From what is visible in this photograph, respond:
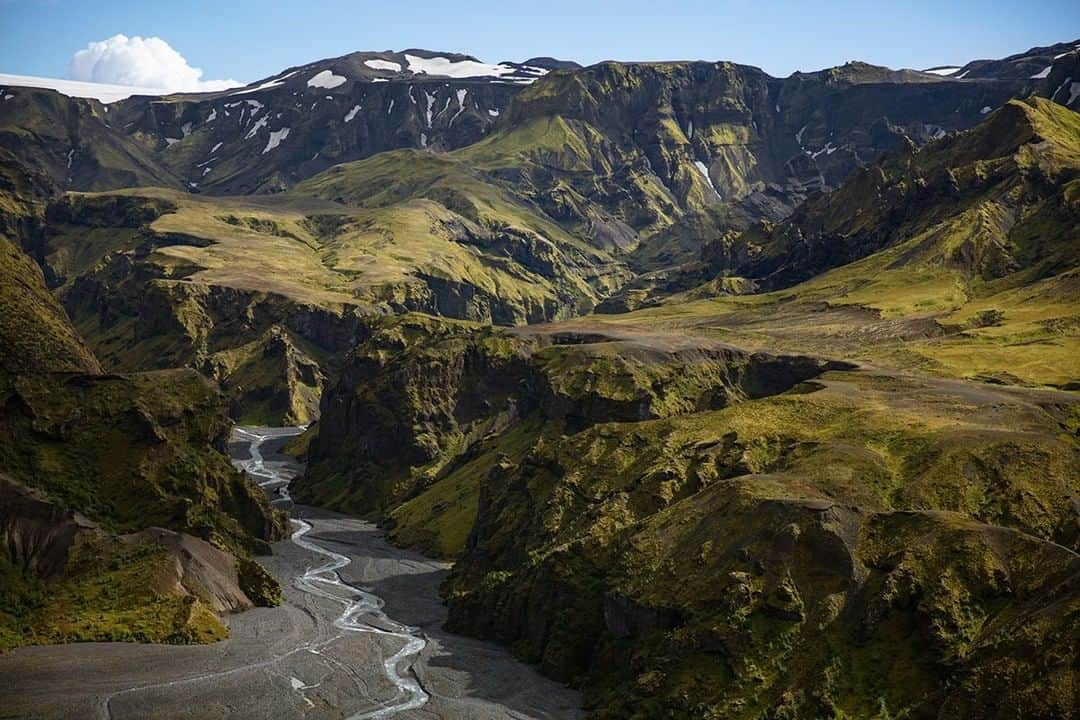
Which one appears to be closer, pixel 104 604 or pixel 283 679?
pixel 283 679

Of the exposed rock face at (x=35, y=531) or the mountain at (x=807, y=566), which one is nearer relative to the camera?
the mountain at (x=807, y=566)

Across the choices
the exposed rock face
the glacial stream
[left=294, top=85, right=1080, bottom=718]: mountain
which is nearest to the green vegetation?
the exposed rock face

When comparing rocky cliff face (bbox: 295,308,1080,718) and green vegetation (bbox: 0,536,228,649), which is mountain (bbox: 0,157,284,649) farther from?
rocky cliff face (bbox: 295,308,1080,718)

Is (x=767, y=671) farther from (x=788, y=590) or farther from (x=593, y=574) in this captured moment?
(x=593, y=574)

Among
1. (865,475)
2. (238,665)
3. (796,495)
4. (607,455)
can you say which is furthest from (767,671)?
(607,455)

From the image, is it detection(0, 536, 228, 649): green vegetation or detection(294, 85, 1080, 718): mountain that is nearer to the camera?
detection(294, 85, 1080, 718): mountain

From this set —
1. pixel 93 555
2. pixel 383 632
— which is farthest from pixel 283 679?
pixel 93 555

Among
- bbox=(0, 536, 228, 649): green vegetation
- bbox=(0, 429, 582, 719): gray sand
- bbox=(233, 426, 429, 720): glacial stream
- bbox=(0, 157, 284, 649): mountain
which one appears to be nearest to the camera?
bbox=(0, 429, 582, 719): gray sand

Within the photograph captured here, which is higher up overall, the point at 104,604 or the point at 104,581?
the point at 104,581

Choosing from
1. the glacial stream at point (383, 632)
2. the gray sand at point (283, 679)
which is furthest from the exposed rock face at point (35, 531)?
the glacial stream at point (383, 632)

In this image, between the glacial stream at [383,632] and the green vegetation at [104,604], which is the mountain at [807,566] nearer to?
the glacial stream at [383,632]

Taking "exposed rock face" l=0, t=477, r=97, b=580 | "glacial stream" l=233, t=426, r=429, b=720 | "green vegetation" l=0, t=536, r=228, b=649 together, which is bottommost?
"glacial stream" l=233, t=426, r=429, b=720

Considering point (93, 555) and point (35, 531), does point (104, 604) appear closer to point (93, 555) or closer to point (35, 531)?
point (93, 555)

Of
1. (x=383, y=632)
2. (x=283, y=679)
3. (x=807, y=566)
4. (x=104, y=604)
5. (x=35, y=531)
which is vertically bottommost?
(x=383, y=632)
